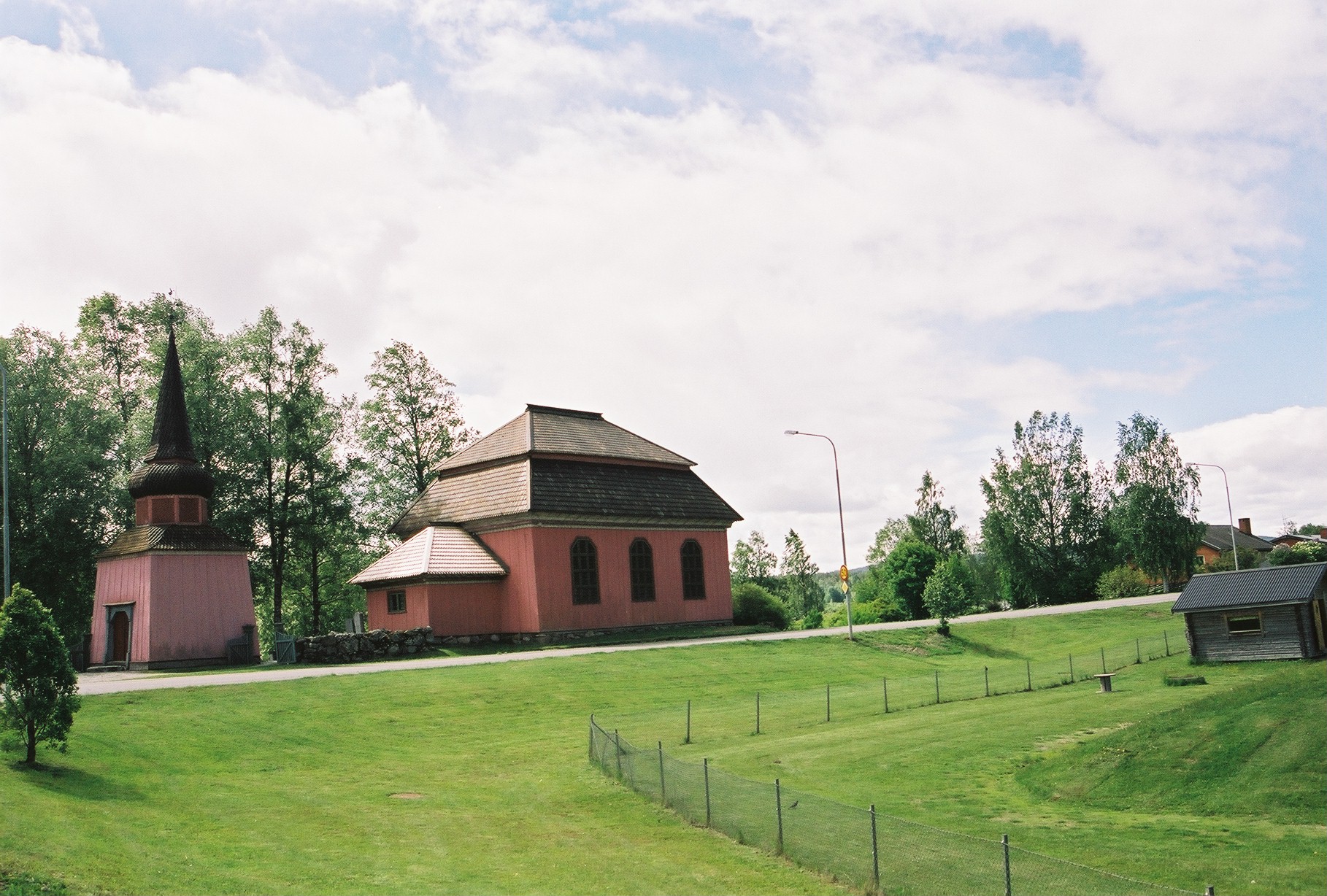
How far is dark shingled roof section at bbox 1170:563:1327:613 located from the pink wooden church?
36413 mm

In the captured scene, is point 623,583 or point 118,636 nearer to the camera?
point 118,636

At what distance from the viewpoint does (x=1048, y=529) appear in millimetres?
75875

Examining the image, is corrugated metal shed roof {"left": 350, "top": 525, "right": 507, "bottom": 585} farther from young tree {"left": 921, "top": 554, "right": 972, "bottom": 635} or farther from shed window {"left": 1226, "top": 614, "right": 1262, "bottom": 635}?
shed window {"left": 1226, "top": 614, "right": 1262, "bottom": 635}

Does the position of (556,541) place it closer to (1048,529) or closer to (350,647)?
(350,647)

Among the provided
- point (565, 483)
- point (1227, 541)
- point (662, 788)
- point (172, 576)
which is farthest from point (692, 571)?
point (1227, 541)

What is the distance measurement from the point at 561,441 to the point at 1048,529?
44.2 m

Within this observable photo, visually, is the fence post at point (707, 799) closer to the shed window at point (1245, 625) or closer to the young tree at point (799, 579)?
the shed window at point (1245, 625)

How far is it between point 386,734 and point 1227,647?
94.5 feet

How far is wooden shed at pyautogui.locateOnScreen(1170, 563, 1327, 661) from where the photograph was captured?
33.9 metres

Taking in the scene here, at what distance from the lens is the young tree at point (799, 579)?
93.4 metres

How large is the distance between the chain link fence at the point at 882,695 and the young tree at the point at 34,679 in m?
13.3

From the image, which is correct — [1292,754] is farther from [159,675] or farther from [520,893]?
[159,675]

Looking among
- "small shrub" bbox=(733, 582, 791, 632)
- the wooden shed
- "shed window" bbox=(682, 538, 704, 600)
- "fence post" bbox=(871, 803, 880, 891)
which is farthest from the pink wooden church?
the wooden shed

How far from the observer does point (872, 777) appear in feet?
65.8
